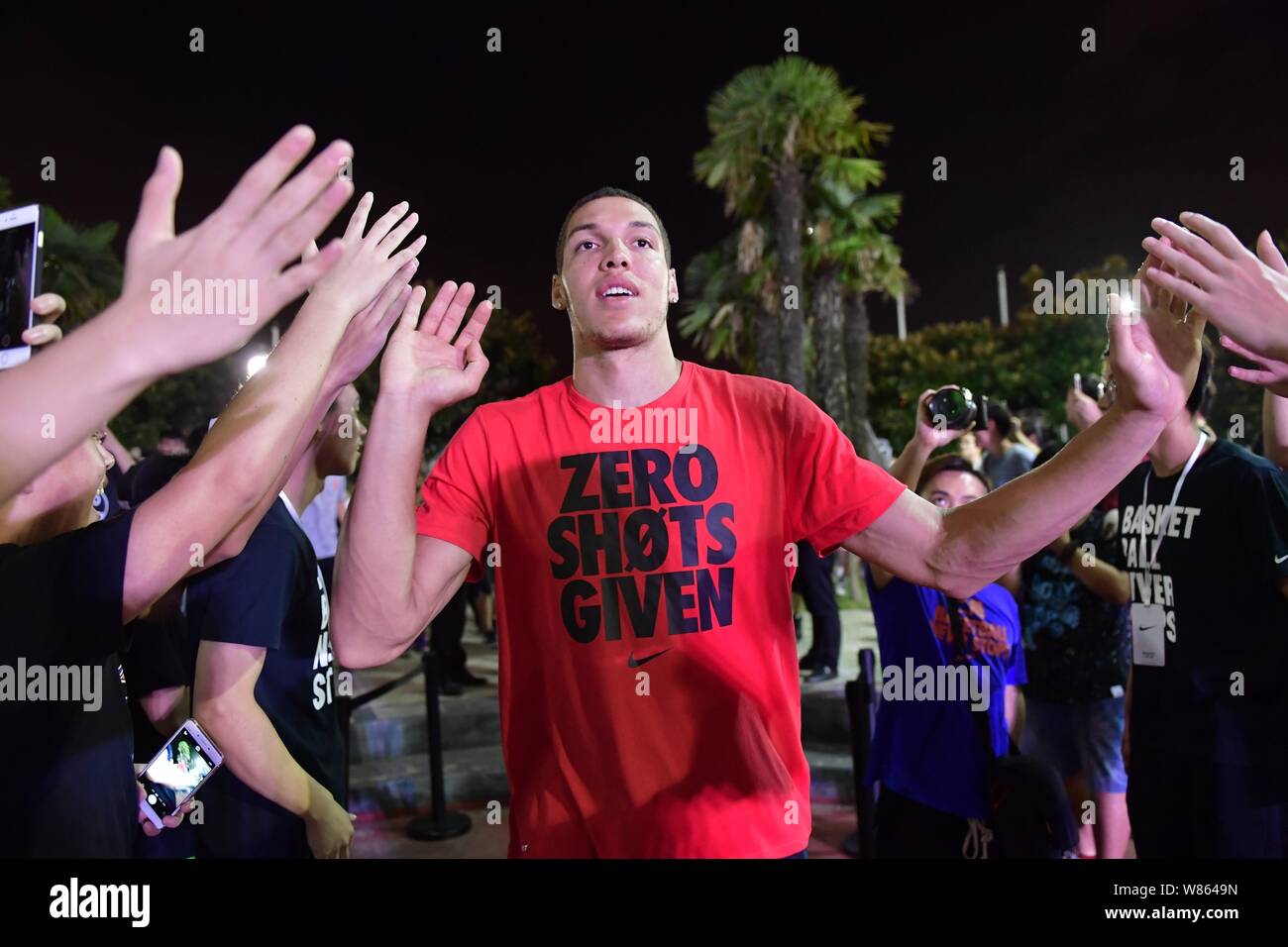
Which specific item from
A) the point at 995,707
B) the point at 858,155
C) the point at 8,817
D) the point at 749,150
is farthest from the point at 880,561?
the point at 858,155

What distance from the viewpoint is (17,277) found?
190 cm

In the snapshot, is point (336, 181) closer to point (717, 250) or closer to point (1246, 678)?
point (1246, 678)

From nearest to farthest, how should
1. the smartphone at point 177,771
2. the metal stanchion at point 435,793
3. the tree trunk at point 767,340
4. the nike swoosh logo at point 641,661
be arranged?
the nike swoosh logo at point 641,661 → the smartphone at point 177,771 → the metal stanchion at point 435,793 → the tree trunk at point 767,340

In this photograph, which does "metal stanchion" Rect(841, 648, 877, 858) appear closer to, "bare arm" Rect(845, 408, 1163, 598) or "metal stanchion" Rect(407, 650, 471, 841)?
A: "bare arm" Rect(845, 408, 1163, 598)

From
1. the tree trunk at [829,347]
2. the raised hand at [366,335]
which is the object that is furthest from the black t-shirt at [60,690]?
the tree trunk at [829,347]

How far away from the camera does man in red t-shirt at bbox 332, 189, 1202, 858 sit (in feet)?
5.98

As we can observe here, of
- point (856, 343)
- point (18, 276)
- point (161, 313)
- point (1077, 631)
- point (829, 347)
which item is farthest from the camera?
point (856, 343)

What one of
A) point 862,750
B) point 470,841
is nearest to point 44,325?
point 862,750

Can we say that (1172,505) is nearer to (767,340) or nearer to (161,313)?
(161,313)

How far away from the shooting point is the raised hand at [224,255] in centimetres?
116

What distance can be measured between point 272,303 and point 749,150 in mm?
15458

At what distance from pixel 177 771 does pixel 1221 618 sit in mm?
3339

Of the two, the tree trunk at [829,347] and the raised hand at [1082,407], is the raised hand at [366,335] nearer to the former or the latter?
the raised hand at [1082,407]

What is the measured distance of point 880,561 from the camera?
2.00m
